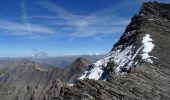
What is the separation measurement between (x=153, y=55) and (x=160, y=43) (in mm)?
7756

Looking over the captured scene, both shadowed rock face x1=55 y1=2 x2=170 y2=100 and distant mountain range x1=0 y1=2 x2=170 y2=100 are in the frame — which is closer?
shadowed rock face x1=55 y1=2 x2=170 y2=100

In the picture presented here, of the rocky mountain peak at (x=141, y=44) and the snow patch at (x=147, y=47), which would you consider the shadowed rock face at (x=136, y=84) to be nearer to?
the rocky mountain peak at (x=141, y=44)

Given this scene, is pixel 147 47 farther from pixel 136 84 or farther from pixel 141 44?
pixel 136 84

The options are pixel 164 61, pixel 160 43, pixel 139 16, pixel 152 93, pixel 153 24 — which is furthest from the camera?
pixel 139 16

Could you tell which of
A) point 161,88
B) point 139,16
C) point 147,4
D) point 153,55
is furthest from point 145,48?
point 147,4

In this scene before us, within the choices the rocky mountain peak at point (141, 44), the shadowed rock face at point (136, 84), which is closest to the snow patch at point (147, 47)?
the rocky mountain peak at point (141, 44)

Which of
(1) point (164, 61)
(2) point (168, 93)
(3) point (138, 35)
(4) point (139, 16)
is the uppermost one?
(4) point (139, 16)

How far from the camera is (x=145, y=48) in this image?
53.3 m

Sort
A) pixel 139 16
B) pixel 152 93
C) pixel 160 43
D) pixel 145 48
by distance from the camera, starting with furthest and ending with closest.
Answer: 1. pixel 139 16
2. pixel 160 43
3. pixel 145 48
4. pixel 152 93

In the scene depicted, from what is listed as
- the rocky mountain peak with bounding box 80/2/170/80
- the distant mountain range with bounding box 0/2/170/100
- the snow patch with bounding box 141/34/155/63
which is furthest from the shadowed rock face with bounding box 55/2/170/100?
the snow patch with bounding box 141/34/155/63

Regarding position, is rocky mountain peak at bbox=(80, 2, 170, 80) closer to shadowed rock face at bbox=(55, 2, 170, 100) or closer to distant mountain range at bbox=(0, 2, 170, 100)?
distant mountain range at bbox=(0, 2, 170, 100)

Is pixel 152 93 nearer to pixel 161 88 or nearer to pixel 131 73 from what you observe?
pixel 161 88

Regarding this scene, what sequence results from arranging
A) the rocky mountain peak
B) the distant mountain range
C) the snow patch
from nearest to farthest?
1. the distant mountain range
2. the snow patch
3. the rocky mountain peak

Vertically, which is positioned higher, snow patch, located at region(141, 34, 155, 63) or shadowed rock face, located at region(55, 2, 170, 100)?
snow patch, located at region(141, 34, 155, 63)
